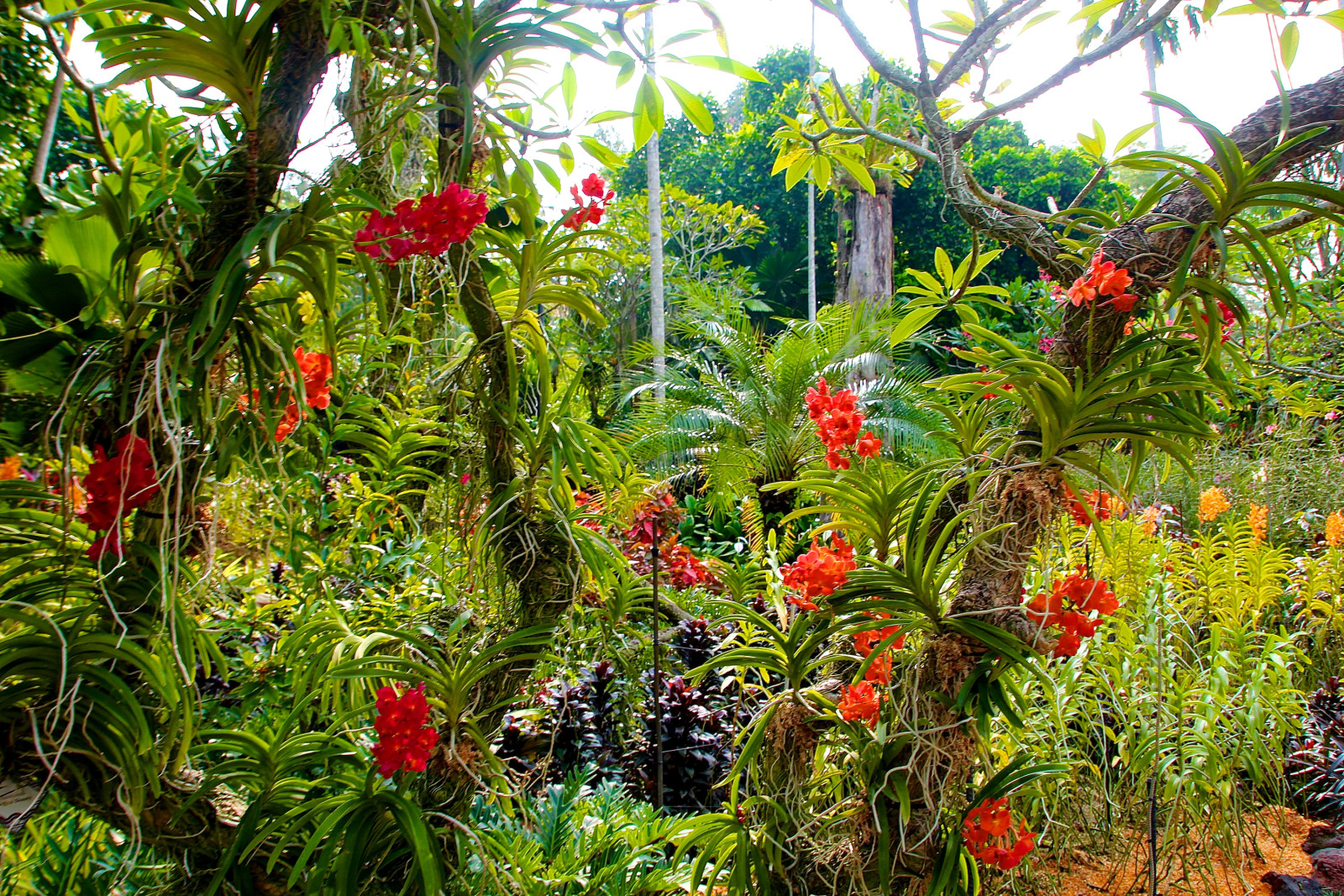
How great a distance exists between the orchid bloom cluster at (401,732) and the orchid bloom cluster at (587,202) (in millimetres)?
698

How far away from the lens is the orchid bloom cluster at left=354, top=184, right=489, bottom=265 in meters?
0.92

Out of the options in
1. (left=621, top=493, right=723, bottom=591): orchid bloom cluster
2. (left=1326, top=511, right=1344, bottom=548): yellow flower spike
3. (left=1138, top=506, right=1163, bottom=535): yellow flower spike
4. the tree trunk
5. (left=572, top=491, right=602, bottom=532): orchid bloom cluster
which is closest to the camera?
(left=572, top=491, right=602, bottom=532): orchid bloom cluster

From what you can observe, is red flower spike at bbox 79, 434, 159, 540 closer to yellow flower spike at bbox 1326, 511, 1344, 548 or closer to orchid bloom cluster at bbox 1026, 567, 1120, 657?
orchid bloom cluster at bbox 1026, 567, 1120, 657

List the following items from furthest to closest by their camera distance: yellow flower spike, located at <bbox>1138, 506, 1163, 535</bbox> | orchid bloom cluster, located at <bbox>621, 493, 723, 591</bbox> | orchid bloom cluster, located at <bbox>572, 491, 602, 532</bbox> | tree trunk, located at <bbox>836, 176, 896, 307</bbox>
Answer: tree trunk, located at <bbox>836, 176, 896, 307</bbox> < yellow flower spike, located at <bbox>1138, 506, 1163, 535</bbox> < orchid bloom cluster, located at <bbox>621, 493, 723, 591</bbox> < orchid bloom cluster, located at <bbox>572, 491, 602, 532</bbox>

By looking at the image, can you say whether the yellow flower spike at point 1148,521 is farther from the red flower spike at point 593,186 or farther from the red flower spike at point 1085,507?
the red flower spike at point 593,186

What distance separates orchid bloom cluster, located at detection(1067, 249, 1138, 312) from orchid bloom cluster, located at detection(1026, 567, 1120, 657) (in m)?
0.43

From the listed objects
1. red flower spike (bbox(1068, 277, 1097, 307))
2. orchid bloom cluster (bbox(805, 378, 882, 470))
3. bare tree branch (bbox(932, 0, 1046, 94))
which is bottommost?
orchid bloom cluster (bbox(805, 378, 882, 470))

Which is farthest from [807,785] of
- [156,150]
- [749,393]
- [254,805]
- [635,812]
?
[749,393]

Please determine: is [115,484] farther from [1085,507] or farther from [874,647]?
[1085,507]

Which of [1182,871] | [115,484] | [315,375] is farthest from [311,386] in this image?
[1182,871]

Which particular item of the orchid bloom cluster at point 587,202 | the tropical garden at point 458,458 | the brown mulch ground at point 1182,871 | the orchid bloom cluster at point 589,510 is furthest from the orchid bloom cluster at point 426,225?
the brown mulch ground at point 1182,871

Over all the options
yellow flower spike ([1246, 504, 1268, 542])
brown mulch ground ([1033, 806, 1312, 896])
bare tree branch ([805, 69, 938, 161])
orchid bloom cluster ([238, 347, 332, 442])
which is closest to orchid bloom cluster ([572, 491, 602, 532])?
orchid bloom cluster ([238, 347, 332, 442])

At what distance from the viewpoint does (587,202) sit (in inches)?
46.1

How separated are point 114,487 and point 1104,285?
1274 mm
